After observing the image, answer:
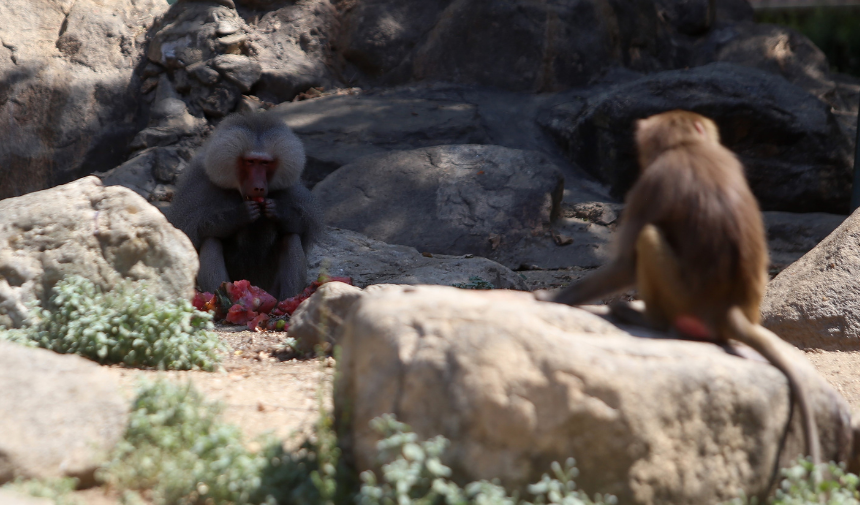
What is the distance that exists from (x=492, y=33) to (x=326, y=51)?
2072 millimetres

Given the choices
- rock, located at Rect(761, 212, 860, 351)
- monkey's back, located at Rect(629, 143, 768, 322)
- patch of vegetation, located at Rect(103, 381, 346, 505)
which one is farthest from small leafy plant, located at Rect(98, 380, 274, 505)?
rock, located at Rect(761, 212, 860, 351)

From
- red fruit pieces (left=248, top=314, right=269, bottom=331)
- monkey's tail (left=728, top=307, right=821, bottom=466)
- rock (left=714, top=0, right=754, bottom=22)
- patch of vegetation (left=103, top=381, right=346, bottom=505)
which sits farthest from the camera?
rock (left=714, top=0, right=754, bottom=22)

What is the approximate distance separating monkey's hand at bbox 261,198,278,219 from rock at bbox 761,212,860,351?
3422 millimetres

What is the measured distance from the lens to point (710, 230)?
2658 mm

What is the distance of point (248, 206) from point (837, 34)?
11.1 m

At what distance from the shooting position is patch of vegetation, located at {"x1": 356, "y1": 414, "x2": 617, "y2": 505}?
2023 millimetres

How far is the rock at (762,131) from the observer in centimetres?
825

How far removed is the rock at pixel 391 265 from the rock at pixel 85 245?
1722 millimetres

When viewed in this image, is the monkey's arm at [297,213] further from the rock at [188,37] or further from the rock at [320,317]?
the rock at [188,37]

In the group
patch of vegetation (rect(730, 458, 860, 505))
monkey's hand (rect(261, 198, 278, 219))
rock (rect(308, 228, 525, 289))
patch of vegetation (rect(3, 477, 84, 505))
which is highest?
monkey's hand (rect(261, 198, 278, 219))

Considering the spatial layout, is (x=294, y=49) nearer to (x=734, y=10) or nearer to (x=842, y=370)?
(x=734, y=10)

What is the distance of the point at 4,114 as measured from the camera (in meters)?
8.74

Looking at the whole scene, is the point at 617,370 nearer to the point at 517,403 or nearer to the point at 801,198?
the point at 517,403

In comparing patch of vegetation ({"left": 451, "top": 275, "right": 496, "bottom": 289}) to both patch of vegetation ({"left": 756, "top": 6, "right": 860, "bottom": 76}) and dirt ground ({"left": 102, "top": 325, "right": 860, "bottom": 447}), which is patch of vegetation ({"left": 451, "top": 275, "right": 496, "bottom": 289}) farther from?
patch of vegetation ({"left": 756, "top": 6, "right": 860, "bottom": 76})
